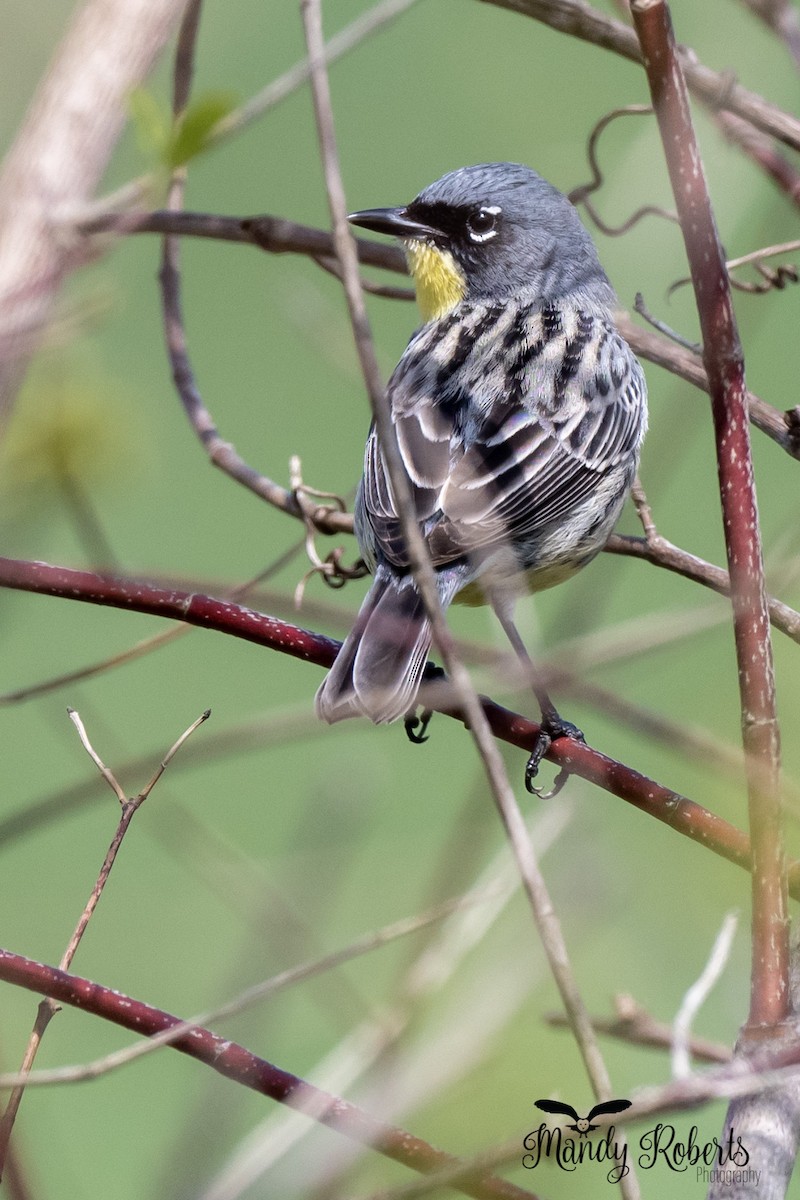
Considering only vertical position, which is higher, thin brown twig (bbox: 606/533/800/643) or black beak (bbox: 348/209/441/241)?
black beak (bbox: 348/209/441/241)

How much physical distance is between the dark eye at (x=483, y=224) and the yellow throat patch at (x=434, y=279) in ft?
0.42

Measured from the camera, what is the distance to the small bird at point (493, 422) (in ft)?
11.8

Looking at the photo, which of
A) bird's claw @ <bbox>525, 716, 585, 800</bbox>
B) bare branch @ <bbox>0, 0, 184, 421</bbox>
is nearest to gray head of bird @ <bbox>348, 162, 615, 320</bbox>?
bird's claw @ <bbox>525, 716, 585, 800</bbox>

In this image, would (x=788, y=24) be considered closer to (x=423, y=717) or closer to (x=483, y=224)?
(x=423, y=717)

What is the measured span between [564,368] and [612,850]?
208 centimetres

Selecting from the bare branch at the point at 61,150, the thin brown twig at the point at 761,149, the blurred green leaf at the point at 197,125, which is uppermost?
the thin brown twig at the point at 761,149

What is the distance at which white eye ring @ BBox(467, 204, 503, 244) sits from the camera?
496 centimetres

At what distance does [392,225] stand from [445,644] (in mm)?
3605

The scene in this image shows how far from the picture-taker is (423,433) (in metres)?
4.14

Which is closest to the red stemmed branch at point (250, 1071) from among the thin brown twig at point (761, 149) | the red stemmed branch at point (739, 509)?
the red stemmed branch at point (739, 509)

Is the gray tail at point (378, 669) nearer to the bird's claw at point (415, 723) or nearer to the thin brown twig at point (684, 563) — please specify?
the thin brown twig at point (684, 563)

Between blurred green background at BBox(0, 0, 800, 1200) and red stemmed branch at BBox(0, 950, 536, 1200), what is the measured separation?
29mm

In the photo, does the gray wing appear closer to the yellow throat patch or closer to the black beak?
the yellow throat patch

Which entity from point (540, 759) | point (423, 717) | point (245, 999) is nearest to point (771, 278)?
point (540, 759)
